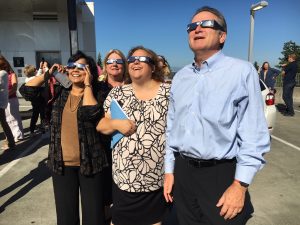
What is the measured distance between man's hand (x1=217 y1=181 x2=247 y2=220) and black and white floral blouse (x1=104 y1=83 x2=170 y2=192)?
0.72 metres

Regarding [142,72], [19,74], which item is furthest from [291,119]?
[19,74]

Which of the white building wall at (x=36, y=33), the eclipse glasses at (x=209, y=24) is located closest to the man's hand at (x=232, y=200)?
the eclipse glasses at (x=209, y=24)

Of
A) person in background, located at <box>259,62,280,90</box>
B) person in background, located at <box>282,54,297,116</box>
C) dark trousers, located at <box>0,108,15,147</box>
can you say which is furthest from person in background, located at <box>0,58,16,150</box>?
person in background, located at <box>259,62,280,90</box>

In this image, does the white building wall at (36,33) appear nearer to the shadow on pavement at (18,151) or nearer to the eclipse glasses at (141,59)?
the shadow on pavement at (18,151)

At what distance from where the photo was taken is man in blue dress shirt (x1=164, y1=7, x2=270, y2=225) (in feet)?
5.36

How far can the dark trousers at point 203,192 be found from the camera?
1741 millimetres

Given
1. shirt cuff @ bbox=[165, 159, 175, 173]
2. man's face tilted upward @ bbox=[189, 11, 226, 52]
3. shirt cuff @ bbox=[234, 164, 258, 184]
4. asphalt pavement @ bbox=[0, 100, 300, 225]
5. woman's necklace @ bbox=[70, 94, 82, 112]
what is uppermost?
man's face tilted upward @ bbox=[189, 11, 226, 52]

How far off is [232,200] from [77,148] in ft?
4.57

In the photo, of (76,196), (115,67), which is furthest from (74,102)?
(115,67)

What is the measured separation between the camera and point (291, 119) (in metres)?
9.77

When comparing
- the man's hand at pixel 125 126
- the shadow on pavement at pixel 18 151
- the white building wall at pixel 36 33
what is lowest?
the shadow on pavement at pixel 18 151

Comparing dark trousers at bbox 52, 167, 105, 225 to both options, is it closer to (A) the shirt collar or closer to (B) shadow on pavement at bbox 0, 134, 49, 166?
(A) the shirt collar

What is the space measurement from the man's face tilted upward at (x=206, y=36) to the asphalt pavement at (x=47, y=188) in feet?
7.44

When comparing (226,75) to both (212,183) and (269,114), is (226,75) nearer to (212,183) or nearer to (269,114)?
(212,183)
